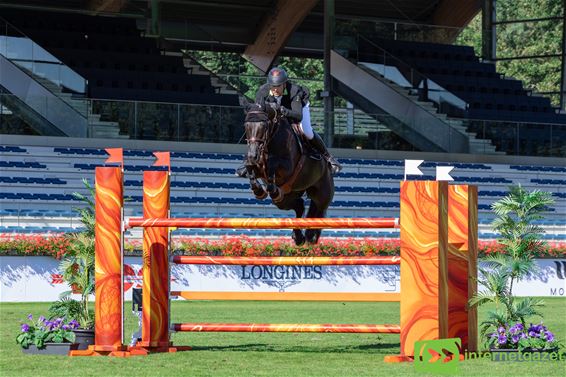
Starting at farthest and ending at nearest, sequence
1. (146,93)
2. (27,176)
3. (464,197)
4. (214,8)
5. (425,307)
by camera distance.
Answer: (214,8), (146,93), (27,176), (464,197), (425,307)

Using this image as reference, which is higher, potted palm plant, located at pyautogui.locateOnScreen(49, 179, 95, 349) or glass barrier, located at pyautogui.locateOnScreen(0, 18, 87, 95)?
glass barrier, located at pyautogui.locateOnScreen(0, 18, 87, 95)

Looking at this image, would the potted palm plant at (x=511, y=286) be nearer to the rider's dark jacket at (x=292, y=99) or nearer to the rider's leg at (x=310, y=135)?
the rider's leg at (x=310, y=135)

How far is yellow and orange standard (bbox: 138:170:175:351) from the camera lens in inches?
325

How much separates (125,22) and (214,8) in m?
2.99

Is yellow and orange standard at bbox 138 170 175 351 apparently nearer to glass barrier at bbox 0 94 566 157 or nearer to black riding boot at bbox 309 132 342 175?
black riding boot at bbox 309 132 342 175

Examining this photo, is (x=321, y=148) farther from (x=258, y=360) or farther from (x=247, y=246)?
(x=247, y=246)

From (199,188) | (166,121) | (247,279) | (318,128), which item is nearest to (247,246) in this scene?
(247,279)

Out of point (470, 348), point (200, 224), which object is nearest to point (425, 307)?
point (470, 348)

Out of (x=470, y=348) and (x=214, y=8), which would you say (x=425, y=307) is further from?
(x=214, y=8)

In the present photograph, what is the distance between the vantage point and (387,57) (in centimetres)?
2553

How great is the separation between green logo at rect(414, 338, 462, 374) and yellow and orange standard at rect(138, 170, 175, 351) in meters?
2.09

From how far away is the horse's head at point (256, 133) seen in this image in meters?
7.42

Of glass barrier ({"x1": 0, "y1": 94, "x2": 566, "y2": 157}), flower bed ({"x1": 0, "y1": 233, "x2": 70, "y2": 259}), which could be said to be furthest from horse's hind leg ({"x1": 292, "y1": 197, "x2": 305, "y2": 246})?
glass barrier ({"x1": 0, "y1": 94, "x2": 566, "y2": 157})

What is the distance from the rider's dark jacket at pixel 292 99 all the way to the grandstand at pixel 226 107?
1025 cm
